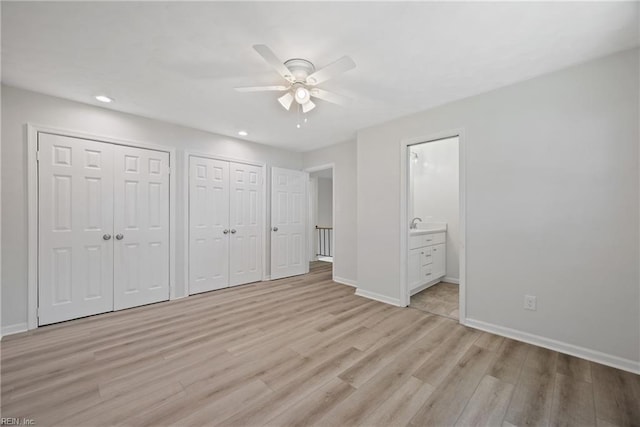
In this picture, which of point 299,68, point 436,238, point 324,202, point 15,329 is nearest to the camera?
→ point 299,68

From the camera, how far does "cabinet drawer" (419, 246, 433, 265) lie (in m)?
3.78

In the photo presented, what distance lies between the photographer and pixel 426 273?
12.9ft

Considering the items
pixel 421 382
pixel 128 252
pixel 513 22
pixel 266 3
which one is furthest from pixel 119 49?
pixel 421 382

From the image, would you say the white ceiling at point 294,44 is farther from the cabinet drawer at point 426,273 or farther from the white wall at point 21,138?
the cabinet drawer at point 426,273

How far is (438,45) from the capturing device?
1902 millimetres

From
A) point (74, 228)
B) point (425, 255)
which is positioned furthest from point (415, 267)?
point (74, 228)

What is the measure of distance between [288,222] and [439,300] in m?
2.88

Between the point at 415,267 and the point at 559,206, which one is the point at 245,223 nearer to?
the point at 415,267

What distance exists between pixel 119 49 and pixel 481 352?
3890 mm

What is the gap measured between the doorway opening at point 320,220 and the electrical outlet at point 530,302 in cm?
473

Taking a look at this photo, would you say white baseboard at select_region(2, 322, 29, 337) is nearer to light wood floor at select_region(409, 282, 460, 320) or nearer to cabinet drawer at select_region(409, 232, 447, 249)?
light wood floor at select_region(409, 282, 460, 320)

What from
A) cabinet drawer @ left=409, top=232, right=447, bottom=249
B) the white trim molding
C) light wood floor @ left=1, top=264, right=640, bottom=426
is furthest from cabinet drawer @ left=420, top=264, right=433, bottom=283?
the white trim molding

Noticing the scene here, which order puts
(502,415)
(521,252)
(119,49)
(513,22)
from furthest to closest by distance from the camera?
(521,252) → (119,49) → (513,22) → (502,415)

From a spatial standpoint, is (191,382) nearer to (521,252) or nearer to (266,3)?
(266,3)
